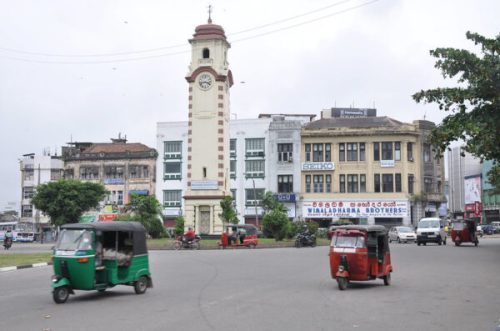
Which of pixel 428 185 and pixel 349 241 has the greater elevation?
pixel 428 185

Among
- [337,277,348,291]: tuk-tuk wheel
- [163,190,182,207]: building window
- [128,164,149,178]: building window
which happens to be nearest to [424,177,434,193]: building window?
[163,190,182,207]: building window

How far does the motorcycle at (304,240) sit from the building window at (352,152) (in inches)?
1054

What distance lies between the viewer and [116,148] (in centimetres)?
7606

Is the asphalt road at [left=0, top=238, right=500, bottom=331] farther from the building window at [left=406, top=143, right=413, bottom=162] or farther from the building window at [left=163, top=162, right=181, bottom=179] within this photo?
the building window at [left=163, top=162, right=181, bottom=179]

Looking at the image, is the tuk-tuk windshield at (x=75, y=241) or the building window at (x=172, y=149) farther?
the building window at (x=172, y=149)

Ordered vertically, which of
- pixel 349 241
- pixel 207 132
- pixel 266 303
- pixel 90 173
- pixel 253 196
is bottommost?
pixel 266 303

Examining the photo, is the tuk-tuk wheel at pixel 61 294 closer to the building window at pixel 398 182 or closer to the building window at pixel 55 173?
the building window at pixel 398 182

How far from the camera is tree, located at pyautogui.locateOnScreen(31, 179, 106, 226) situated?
6510cm

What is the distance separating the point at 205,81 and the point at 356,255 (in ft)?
124

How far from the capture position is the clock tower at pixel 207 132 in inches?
2013

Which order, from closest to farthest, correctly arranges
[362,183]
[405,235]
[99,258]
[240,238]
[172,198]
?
1. [99,258]
2. [240,238]
3. [405,235]
4. [362,183]
5. [172,198]

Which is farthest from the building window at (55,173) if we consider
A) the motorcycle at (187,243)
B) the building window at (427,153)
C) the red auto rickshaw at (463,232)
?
the red auto rickshaw at (463,232)

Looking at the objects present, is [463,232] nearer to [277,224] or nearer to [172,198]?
[277,224]

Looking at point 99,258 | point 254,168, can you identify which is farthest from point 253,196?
point 99,258
